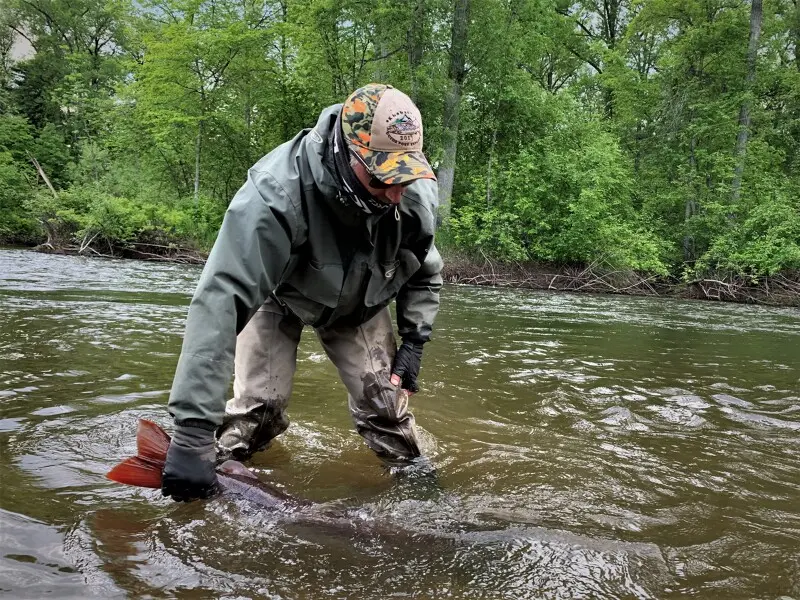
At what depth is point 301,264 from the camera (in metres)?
2.73

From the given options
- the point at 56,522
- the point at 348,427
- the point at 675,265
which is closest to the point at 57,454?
the point at 56,522

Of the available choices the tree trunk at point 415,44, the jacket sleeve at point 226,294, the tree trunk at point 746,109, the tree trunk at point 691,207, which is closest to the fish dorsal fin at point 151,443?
the jacket sleeve at point 226,294

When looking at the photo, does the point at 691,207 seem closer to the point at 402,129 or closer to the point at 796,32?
the point at 796,32

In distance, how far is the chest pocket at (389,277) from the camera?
2.88 meters

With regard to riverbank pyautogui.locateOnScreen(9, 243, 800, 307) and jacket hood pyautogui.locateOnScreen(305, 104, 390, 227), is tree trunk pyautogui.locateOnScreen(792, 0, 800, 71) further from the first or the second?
jacket hood pyautogui.locateOnScreen(305, 104, 390, 227)

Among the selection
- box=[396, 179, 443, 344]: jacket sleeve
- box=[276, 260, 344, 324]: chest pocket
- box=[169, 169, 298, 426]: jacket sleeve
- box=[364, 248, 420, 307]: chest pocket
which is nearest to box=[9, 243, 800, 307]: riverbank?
box=[396, 179, 443, 344]: jacket sleeve

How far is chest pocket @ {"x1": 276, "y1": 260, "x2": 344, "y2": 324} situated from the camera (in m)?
2.70

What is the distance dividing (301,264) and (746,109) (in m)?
20.8

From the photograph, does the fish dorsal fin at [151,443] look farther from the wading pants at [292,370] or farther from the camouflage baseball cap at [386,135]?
the camouflage baseball cap at [386,135]

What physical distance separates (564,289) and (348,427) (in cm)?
1424

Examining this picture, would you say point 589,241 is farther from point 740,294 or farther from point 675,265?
point 740,294

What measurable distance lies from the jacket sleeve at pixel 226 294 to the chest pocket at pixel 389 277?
0.59 meters

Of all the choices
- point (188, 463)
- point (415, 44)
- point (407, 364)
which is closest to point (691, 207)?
point (415, 44)

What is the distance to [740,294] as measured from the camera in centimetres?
1639
